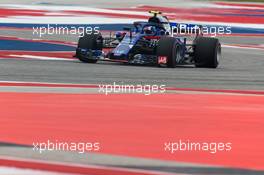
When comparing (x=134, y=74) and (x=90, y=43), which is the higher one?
(x=90, y=43)

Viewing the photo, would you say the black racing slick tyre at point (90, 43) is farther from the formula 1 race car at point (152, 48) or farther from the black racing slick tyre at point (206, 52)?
the black racing slick tyre at point (206, 52)

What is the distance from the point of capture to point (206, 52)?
16.0m

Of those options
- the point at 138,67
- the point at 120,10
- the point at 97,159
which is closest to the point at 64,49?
the point at 138,67

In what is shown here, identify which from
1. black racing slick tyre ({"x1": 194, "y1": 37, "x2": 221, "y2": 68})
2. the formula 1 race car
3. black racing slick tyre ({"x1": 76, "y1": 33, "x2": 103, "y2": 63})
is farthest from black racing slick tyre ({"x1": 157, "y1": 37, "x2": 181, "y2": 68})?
black racing slick tyre ({"x1": 76, "y1": 33, "x2": 103, "y2": 63})

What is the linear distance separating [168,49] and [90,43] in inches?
61.4

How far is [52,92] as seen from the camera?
1054 cm

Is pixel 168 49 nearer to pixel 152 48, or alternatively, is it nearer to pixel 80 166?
pixel 152 48

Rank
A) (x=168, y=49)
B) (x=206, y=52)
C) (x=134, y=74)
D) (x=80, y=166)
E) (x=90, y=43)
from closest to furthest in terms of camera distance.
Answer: (x=80, y=166), (x=134, y=74), (x=168, y=49), (x=90, y=43), (x=206, y=52)

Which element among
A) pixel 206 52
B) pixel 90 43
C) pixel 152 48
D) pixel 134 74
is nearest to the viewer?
pixel 134 74

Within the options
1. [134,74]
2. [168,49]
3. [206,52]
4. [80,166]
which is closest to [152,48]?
[168,49]

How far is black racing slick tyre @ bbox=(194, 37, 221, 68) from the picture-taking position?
15938mm

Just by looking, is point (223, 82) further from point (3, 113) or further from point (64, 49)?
point (64, 49)

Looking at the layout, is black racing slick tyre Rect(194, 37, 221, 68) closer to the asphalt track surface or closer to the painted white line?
the asphalt track surface

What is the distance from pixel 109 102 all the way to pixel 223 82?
3.43 metres
